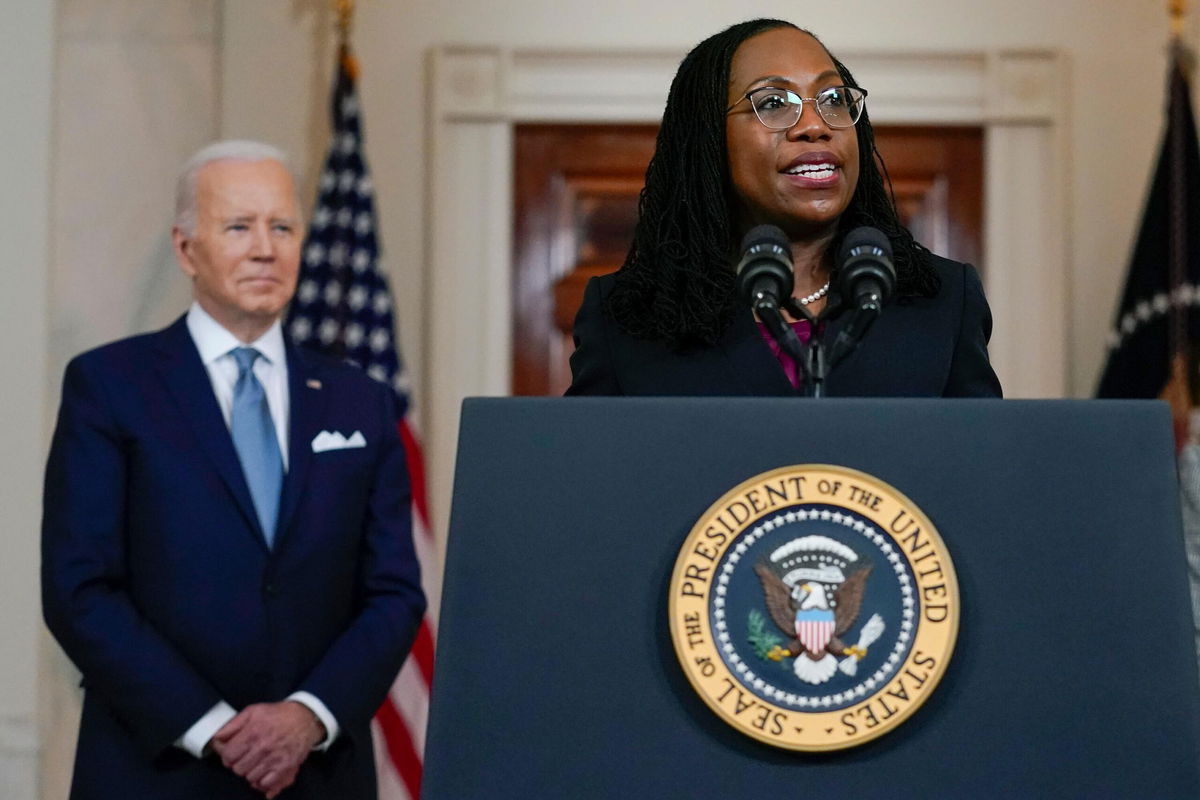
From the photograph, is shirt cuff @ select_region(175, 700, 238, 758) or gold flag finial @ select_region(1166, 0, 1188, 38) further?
gold flag finial @ select_region(1166, 0, 1188, 38)

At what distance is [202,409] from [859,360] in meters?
1.45

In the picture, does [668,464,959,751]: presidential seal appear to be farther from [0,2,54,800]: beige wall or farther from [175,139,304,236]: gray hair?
[0,2,54,800]: beige wall

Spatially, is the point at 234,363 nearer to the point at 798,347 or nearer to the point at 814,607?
the point at 798,347

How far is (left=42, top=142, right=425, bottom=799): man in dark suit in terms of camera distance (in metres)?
2.64

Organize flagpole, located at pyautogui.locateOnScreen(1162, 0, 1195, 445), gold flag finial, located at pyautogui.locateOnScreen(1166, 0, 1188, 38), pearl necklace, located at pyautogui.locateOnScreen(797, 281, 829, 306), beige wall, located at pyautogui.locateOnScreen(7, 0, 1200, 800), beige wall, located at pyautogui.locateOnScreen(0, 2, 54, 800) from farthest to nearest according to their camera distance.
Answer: beige wall, located at pyautogui.locateOnScreen(7, 0, 1200, 800), gold flag finial, located at pyautogui.locateOnScreen(1166, 0, 1188, 38), flagpole, located at pyautogui.locateOnScreen(1162, 0, 1195, 445), beige wall, located at pyautogui.locateOnScreen(0, 2, 54, 800), pearl necklace, located at pyautogui.locateOnScreen(797, 281, 829, 306)

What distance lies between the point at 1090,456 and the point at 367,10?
165 inches

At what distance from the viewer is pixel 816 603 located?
1.36 metres

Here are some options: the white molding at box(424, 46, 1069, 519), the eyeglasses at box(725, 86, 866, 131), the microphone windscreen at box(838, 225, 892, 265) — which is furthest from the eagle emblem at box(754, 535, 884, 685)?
the white molding at box(424, 46, 1069, 519)

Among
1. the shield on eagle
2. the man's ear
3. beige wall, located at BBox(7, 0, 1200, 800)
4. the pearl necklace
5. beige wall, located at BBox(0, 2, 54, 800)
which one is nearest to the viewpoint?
the shield on eagle

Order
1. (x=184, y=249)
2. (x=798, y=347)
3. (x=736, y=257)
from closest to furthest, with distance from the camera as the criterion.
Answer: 1. (x=798, y=347)
2. (x=736, y=257)
3. (x=184, y=249)

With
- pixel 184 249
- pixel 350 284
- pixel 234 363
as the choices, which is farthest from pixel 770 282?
pixel 350 284

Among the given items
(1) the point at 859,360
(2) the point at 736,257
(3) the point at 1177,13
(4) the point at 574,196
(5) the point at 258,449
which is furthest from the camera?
(4) the point at 574,196

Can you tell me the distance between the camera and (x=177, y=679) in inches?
103

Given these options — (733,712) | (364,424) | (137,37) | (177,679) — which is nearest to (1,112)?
(137,37)
